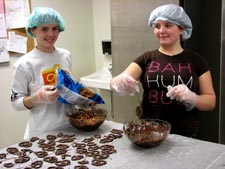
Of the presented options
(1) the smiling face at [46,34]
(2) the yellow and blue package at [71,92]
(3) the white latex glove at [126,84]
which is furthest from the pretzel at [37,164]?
(1) the smiling face at [46,34]

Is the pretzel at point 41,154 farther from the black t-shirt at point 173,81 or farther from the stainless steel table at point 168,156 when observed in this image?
the black t-shirt at point 173,81

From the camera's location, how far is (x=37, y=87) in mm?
1604

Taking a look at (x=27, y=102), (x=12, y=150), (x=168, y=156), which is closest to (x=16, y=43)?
(x=27, y=102)

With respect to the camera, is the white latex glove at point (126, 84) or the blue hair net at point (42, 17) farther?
the blue hair net at point (42, 17)

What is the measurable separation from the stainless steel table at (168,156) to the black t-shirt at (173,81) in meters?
0.22

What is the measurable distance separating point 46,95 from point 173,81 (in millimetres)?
651

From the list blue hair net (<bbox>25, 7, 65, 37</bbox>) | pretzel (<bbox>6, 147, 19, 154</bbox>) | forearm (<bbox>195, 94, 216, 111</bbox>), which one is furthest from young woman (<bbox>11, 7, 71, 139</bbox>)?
forearm (<bbox>195, 94, 216, 111</bbox>)

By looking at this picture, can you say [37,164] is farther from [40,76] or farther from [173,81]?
[173,81]

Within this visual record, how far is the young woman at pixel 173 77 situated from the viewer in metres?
1.54

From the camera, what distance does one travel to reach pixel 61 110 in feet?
5.40

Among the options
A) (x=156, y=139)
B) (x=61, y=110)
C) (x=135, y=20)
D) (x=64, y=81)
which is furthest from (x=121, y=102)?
(x=156, y=139)

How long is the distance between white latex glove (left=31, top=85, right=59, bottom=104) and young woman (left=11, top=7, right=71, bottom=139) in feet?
0.14

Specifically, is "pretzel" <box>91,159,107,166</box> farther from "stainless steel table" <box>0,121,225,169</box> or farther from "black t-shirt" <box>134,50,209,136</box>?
"black t-shirt" <box>134,50,209,136</box>

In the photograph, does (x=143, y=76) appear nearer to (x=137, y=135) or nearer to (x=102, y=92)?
(x=137, y=135)
